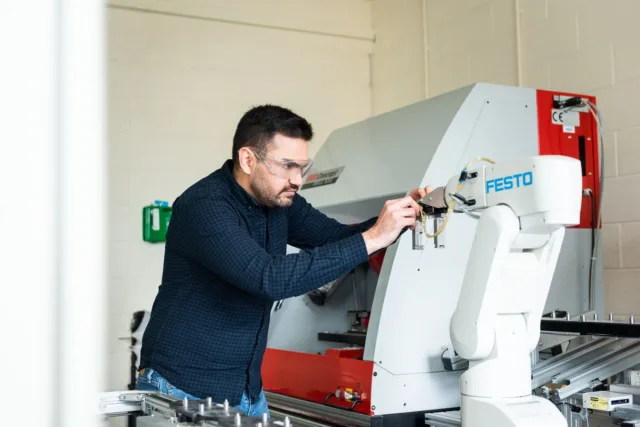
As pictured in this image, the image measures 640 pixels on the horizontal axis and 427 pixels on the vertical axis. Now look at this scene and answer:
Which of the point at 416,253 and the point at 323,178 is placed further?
the point at 323,178

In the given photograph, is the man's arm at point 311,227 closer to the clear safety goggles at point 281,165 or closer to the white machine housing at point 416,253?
the white machine housing at point 416,253

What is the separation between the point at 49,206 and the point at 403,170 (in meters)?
2.23

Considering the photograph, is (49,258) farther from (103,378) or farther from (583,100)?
(583,100)

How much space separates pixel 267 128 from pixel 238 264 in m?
0.48

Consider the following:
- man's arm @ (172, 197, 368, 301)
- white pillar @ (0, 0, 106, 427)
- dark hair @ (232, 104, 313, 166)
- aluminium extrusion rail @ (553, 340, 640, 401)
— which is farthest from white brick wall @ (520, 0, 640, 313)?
white pillar @ (0, 0, 106, 427)

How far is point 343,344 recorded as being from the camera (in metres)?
2.95

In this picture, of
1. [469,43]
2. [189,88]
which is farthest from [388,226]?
[189,88]

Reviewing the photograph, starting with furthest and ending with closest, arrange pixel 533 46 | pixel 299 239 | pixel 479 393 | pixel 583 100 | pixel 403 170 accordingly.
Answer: pixel 533 46, pixel 583 100, pixel 403 170, pixel 299 239, pixel 479 393

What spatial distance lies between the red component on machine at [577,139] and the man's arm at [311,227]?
88cm

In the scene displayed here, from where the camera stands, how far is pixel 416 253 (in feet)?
7.83

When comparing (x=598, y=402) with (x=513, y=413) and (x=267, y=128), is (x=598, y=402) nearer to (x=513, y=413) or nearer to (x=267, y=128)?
(x=513, y=413)

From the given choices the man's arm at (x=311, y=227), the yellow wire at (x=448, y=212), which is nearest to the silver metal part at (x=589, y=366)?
the yellow wire at (x=448, y=212)

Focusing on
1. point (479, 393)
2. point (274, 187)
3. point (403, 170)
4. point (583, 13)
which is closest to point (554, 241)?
point (479, 393)

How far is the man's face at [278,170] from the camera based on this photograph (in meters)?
2.08
